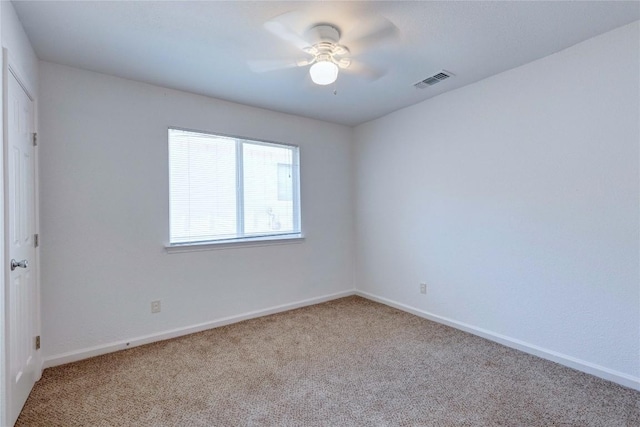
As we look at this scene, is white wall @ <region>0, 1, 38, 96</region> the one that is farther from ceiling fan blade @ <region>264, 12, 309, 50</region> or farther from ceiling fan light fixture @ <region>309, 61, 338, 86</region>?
ceiling fan light fixture @ <region>309, 61, 338, 86</region>

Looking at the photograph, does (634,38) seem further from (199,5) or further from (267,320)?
(267,320)

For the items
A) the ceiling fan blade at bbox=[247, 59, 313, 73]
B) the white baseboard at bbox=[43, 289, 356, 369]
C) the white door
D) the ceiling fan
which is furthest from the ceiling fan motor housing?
the white baseboard at bbox=[43, 289, 356, 369]

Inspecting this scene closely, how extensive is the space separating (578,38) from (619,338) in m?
2.15

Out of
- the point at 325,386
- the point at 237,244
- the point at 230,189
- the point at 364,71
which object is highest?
the point at 364,71

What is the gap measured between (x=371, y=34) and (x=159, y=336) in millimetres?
3154

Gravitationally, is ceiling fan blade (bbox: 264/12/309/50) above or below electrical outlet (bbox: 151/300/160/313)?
above

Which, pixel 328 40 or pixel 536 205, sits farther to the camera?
pixel 536 205

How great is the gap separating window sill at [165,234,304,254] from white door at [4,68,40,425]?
1043 mm

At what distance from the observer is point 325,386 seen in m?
2.12

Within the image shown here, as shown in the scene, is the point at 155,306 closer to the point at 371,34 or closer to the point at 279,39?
the point at 279,39

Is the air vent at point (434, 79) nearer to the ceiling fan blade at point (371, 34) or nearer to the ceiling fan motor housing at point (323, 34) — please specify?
the ceiling fan blade at point (371, 34)

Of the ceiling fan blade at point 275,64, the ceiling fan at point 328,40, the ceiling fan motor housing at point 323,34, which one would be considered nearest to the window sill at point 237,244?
the ceiling fan blade at point 275,64

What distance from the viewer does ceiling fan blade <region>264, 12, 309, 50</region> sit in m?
1.74

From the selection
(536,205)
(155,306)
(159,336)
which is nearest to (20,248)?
(155,306)
